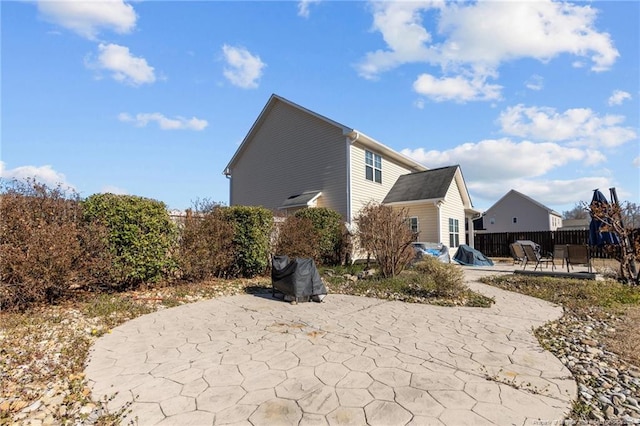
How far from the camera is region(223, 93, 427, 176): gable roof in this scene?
581 inches

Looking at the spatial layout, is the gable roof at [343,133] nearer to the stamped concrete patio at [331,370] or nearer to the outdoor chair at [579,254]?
the outdoor chair at [579,254]

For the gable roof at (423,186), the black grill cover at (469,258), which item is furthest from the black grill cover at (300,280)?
the black grill cover at (469,258)

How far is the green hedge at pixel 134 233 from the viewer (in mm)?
6625

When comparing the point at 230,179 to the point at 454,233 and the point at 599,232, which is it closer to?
the point at 454,233

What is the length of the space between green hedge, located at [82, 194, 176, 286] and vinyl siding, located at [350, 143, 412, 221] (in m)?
9.14

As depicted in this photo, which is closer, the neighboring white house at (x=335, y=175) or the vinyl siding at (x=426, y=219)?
the neighboring white house at (x=335, y=175)

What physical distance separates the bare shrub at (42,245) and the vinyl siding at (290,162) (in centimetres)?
1050

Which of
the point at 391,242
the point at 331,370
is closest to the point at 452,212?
the point at 391,242

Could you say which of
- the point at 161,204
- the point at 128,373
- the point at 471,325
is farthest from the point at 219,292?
the point at 471,325

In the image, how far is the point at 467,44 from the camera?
852cm

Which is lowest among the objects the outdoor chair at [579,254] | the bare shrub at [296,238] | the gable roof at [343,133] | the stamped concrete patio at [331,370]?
the stamped concrete patio at [331,370]

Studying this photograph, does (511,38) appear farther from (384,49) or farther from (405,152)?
(405,152)

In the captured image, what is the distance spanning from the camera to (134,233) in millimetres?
6934

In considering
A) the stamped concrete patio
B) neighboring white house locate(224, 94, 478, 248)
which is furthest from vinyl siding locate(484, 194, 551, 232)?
the stamped concrete patio
